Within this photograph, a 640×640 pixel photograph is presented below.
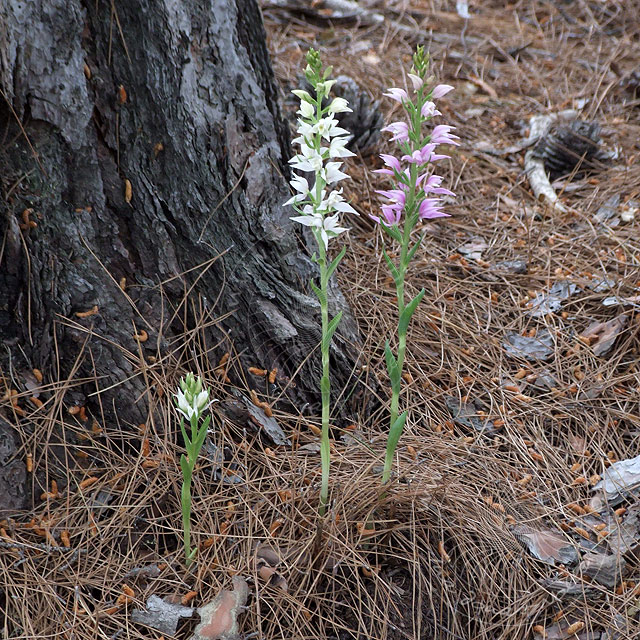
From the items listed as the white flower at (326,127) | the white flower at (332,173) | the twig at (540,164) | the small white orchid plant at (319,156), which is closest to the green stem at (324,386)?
the small white orchid plant at (319,156)

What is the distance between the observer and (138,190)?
2.13m

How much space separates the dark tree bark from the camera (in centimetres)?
199

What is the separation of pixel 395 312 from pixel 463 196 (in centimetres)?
110

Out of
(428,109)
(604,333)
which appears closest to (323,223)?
(428,109)

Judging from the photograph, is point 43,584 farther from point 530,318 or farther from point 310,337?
point 530,318

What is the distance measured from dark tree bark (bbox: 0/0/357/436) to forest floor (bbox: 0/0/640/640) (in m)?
0.21

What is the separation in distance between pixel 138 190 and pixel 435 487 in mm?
1340

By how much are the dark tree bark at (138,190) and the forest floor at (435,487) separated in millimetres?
215

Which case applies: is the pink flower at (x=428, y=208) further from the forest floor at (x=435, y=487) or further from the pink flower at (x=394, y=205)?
the forest floor at (x=435, y=487)

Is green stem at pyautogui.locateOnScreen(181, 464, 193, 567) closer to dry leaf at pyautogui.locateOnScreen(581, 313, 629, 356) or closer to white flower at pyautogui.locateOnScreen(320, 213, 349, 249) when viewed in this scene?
white flower at pyautogui.locateOnScreen(320, 213, 349, 249)

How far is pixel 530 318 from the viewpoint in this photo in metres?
2.86

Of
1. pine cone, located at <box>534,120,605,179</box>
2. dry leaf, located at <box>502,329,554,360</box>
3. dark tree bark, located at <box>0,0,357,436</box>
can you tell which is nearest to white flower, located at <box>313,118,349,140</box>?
dark tree bark, located at <box>0,0,357,436</box>

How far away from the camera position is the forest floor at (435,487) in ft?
6.21

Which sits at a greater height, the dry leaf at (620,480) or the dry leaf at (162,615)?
the dry leaf at (620,480)
